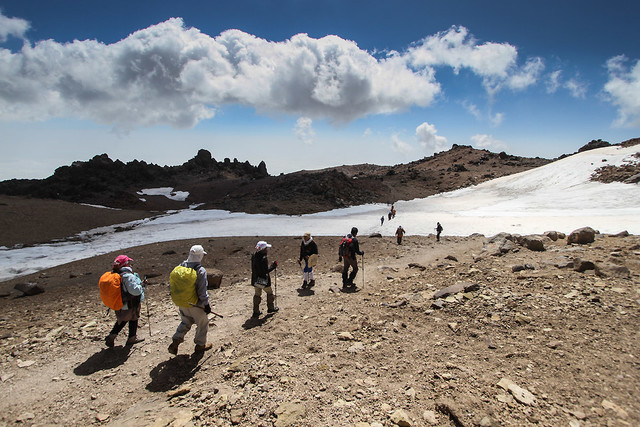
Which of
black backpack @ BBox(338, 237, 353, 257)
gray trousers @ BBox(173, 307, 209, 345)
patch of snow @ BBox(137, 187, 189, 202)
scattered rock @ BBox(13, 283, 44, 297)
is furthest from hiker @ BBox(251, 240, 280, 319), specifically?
patch of snow @ BBox(137, 187, 189, 202)

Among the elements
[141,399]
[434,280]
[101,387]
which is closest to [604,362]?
[434,280]

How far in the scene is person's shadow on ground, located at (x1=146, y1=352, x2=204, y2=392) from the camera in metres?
5.29

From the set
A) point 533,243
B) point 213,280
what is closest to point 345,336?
point 213,280

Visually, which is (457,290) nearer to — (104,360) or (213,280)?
(104,360)

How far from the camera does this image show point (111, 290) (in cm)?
623

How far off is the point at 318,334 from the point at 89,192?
220 ft

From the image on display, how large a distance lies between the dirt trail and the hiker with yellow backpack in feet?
2.26

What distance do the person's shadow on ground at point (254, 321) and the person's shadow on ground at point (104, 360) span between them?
8.13 ft

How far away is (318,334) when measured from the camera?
636 cm

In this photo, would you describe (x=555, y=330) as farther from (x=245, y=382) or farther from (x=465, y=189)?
(x=465, y=189)

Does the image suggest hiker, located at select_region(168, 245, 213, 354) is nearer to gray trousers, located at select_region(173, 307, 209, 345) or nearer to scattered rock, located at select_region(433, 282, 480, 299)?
gray trousers, located at select_region(173, 307, 209, 345)

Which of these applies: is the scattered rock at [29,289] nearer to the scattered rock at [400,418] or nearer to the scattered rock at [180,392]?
the scattered rock at [180,392]

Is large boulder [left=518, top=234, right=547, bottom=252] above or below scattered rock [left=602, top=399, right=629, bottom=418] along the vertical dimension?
above

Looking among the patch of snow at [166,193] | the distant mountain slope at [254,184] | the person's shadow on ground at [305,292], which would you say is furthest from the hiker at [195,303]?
the patch of snow at [166,193]
